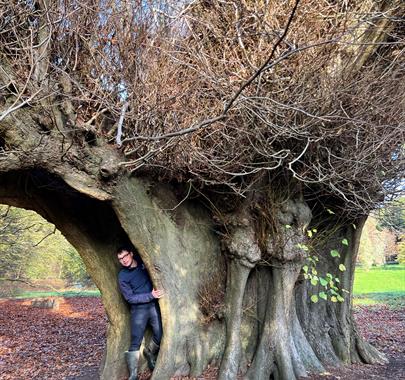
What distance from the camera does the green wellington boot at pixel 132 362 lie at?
535 centimetres

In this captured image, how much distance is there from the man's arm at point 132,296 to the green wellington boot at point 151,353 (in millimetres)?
675

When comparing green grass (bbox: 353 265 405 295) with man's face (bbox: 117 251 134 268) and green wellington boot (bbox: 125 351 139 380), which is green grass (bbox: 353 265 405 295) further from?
man's face (bbox: 117 251 134 268)

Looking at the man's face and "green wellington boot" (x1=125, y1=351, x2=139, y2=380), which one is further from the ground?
the man's face

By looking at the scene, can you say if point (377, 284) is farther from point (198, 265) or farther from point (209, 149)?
point (209, 149)

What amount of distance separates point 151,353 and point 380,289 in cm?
2337

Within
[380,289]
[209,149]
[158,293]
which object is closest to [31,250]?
[158,293]

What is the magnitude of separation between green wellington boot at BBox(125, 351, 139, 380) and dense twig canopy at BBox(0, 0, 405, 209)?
7.95 feet

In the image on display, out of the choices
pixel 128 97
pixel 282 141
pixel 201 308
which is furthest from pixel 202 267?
pixel 128 97

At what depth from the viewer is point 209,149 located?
15.9 ft

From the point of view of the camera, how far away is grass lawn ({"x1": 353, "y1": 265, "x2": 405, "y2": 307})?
18.4 metres

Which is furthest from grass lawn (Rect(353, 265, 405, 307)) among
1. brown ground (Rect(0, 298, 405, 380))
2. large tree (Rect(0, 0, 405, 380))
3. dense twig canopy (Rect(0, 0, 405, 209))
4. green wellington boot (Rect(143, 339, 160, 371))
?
dense twig canopy (Rect(0, 0, 405, 209))

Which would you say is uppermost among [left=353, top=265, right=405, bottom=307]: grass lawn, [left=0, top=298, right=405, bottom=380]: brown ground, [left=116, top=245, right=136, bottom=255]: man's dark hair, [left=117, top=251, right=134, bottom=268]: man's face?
[left=116, top=245, right=136, bottom=255]: man's dark hair

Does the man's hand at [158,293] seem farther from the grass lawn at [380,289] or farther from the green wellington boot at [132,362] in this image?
the grass lawn at [380,289]

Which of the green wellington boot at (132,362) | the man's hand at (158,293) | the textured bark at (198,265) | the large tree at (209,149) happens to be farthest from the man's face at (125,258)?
the green wellington boot at (132,362)
